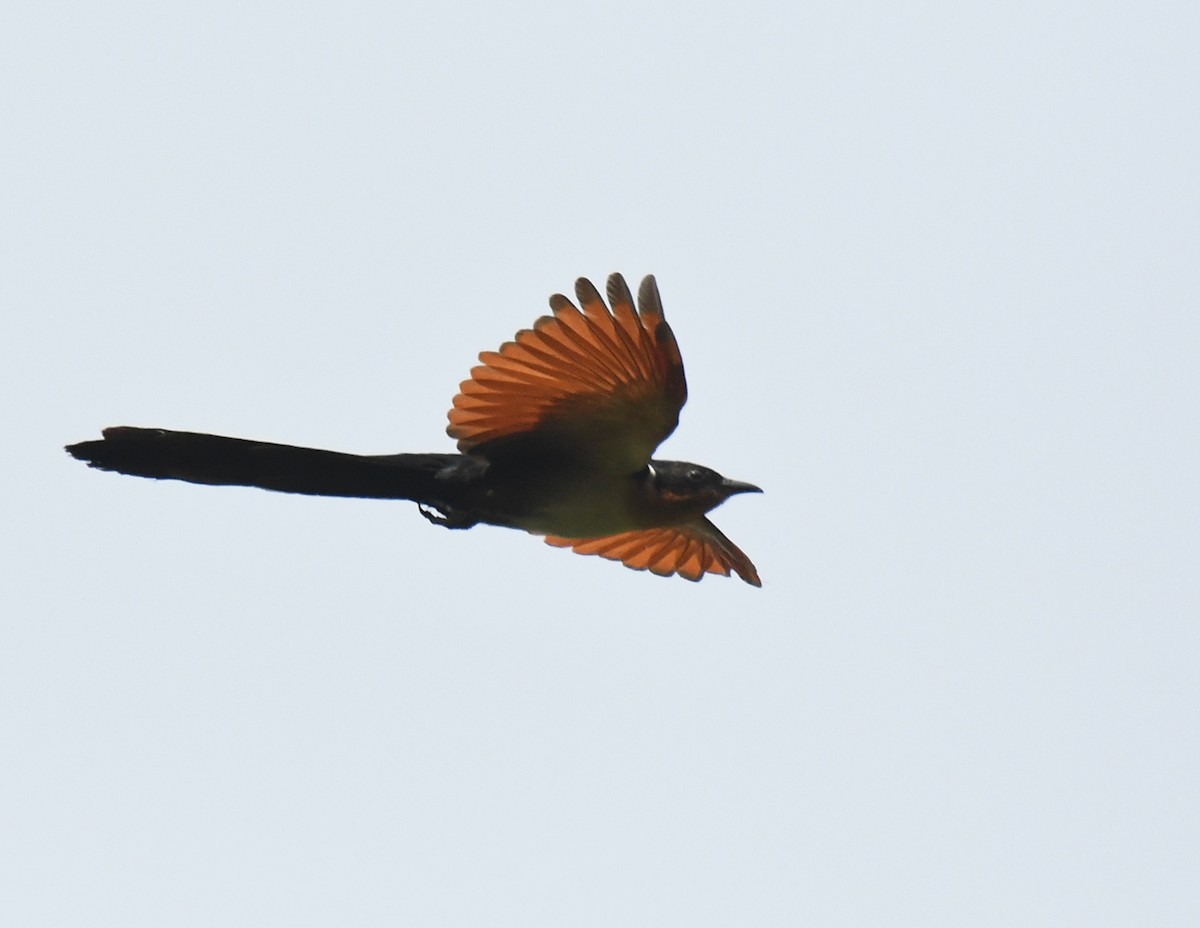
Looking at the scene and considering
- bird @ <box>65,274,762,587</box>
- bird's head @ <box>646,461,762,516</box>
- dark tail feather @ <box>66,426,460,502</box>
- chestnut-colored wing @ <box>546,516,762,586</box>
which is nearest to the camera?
dark tail feather @ <box>66,426,460,502</box>

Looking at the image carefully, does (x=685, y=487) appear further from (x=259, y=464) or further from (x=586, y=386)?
(x=259, y=464)

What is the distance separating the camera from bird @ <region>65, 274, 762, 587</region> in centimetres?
875

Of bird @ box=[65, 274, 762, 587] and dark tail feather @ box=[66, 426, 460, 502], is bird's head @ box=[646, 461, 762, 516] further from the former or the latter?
dark tail feather @ box=[66, 426, 460, 502]

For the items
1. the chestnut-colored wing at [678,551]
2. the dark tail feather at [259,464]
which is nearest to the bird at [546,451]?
the dark tail feather at [259,464]

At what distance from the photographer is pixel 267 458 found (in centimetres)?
888

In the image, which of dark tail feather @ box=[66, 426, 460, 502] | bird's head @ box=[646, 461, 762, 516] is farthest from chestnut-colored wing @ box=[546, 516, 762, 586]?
dark tail feather @ box=[66, 426, 460, 502]

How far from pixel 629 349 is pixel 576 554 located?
8.40ft

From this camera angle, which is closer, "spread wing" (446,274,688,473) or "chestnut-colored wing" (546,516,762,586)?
"spread wing" (446,274,688,473)

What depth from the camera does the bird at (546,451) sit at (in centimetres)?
875

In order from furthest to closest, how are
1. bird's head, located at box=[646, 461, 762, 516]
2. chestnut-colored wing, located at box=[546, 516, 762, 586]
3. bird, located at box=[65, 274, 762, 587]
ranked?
chestnut-colored wing, located at box=[546, 516, 762, 586], bird's head, located at box=[646, 461, 762, 516], bird, located at box=[65, 274, 762, 587]

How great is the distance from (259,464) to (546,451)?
5.13 ft

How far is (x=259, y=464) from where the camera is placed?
8875mm

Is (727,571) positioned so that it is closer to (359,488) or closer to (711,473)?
(711,473)

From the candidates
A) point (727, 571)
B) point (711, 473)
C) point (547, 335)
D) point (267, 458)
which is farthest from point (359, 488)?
point (727, 571)
